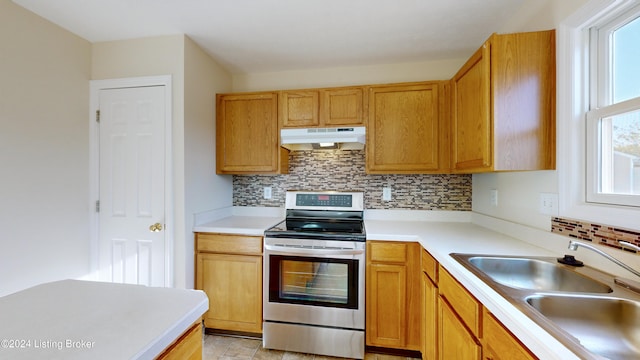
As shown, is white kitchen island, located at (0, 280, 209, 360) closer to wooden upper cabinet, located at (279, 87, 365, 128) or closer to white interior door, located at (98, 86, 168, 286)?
white interior door, located at (98, 86, 168, 286)

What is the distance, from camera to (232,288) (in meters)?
2.02

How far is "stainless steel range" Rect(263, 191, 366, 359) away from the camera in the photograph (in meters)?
1.83

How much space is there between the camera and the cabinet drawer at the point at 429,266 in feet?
4.82

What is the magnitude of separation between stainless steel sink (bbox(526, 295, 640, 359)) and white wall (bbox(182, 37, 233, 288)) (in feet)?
6.85

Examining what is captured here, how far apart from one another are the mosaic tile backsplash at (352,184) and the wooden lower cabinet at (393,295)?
0.67 metres

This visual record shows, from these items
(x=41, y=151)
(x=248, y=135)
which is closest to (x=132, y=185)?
(x=41, y=151)

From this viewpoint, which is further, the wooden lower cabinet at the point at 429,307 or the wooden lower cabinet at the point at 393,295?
the wooden lower cabinet at the point at 393,295

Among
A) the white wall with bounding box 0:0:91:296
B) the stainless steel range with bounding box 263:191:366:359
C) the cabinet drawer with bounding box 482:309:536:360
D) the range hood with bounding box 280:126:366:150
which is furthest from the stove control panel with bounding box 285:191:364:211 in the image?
the white wall with bounding box 0:0:91:296

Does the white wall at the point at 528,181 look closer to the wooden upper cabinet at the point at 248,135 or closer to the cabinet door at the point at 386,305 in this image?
A: the cabinet door at the point at 386,305

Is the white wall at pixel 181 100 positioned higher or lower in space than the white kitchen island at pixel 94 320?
higher

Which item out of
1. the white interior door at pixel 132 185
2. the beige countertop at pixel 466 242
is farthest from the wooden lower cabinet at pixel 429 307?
the white interior door at pixel 132 185

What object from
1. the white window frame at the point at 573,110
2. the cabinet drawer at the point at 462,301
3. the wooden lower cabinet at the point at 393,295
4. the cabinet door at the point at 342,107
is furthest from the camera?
the cabinet door at the point at 342,107

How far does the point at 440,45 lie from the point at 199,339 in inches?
97.1

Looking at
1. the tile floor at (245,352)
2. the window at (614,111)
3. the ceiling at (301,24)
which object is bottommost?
the tile floor at (245,352)
